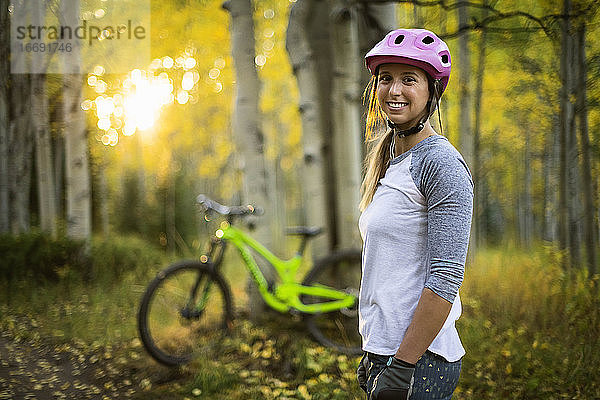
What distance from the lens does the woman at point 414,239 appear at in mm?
1361

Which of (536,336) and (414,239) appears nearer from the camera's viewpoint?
(414,239)

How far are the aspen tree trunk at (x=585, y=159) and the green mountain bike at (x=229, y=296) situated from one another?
180 cm

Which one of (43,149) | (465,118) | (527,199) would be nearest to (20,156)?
(43,149)

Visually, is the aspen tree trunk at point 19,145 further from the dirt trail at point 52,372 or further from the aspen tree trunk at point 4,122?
the dirt trail at point 52,372

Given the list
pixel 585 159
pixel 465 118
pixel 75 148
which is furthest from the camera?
pixel 465 118

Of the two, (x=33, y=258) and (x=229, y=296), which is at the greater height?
(x=33, y=258)

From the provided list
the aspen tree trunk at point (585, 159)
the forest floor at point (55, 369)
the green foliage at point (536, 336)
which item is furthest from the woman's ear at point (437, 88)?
the forest floor at point (55, 369)

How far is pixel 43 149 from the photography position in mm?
3512

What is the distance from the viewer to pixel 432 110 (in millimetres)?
1586

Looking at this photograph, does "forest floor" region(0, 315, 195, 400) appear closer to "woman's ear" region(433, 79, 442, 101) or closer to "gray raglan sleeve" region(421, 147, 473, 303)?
"gray raglan sleeve" region(421, 147, 473, 303)

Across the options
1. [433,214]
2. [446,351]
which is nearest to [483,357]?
[446,351]

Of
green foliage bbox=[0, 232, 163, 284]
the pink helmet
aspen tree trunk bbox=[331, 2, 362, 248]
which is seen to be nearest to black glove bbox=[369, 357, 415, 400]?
the pink helmet

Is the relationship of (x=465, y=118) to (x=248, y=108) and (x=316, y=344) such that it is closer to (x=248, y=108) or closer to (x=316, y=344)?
(x=248, y=108)

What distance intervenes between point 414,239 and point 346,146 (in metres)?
3.36
